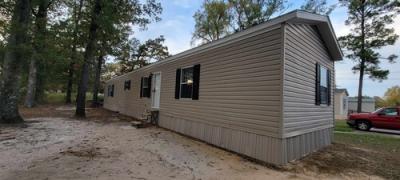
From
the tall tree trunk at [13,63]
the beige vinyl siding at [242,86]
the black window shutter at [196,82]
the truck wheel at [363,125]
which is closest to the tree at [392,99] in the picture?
the truck wheel at [363,125]

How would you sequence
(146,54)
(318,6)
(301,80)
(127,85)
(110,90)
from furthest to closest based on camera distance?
(146,54) → (110,90) → (318,6) → (127,85) → (301,80)

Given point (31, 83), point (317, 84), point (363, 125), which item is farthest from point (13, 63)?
point (363, 125)

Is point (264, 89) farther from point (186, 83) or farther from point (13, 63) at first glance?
point (13, 63)

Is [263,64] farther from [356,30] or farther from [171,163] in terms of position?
[356,30]

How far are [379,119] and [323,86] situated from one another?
7.65 meters

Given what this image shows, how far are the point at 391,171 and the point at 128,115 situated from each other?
12384mm

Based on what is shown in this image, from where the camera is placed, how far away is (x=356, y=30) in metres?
16.2

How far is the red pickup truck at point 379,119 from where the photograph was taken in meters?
11.5

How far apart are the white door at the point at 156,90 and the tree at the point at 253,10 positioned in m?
10.9

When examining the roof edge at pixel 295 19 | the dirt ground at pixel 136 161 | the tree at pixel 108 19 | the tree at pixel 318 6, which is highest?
the tree at pixel 318 6

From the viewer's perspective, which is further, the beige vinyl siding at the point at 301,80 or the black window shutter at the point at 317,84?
the black window shutter at the point at 317,84

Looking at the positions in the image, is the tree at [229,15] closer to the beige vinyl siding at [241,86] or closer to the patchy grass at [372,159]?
the beige vinyl siding at [241,86]

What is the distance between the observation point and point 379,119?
12.0 m

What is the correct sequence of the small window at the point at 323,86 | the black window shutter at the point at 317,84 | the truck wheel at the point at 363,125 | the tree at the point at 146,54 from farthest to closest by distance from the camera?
1. the tree at the point at 146,54
2. the truck wheel at the point at 363,125
3. the small window at the point at 323,86
4. the black window shutter at the point at 317,84
